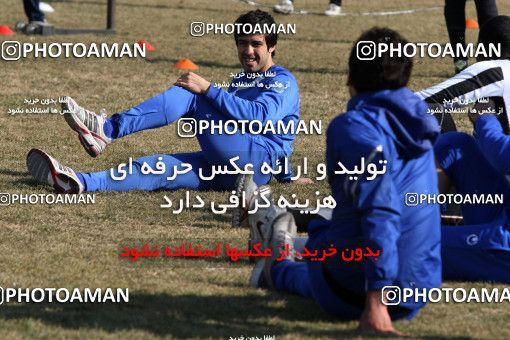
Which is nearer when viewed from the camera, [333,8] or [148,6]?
[333,8]

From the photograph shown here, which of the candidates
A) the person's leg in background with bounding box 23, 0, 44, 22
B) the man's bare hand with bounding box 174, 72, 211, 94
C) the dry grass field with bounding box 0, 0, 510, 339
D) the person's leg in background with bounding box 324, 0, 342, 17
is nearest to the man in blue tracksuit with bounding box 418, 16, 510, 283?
the dry grass field with bounding box 0, 0, 510, 339

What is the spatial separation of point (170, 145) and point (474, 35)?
23.2ft

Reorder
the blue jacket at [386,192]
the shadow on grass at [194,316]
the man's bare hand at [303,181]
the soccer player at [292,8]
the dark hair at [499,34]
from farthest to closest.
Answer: the soccer player at [292,8]
the man's bare hand at [303,181]
the dark hair at [499,34]
the shadow on grass at [194,316]
the blue jacket at [386,192]

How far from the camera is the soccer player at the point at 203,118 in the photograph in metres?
8.04

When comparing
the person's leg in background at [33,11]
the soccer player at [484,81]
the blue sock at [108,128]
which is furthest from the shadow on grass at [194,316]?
the person's leg in background at [33,11]

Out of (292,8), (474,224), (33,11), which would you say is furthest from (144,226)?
(292,8)

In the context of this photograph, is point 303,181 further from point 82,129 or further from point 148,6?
point 148,6

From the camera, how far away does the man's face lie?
27.4ft

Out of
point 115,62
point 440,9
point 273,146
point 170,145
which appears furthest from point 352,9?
point 273,146

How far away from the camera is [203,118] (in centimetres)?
815

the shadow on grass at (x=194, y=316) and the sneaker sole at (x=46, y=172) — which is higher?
the sneaker sole at (x=46, y=172)

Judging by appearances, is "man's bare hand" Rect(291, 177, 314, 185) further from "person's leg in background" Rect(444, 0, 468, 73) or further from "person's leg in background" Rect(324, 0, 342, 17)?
"person's leg in background" Rect(324, 0, 342, 17)

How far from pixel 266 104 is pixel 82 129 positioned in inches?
47.7

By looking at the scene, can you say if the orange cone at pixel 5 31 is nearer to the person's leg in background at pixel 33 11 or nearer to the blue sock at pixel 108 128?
the person's leg in background at pixel 33 11
